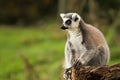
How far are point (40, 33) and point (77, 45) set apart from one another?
14.6 m

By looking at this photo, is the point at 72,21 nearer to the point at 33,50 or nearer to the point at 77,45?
the point at 77,45

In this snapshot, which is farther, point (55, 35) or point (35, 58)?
point (55, 35)

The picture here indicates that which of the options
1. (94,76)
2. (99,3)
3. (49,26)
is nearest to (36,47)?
(49,26)

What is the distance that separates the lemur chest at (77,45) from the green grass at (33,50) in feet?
16.8

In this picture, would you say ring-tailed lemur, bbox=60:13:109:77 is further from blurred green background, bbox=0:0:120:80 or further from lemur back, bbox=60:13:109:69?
blurred green background, bbox=0:0:120:80

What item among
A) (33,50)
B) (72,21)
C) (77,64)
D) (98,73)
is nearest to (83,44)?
(72,21)

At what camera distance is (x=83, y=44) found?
27.7ft

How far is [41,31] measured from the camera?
2348 centimetres

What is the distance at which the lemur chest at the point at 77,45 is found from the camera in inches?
332

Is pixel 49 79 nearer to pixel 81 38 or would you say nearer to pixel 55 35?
pixel 81 38

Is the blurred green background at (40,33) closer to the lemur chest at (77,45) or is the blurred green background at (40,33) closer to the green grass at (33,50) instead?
the green grass at (33,50)

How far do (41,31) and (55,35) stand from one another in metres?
1.24

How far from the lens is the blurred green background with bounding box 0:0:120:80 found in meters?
13.5

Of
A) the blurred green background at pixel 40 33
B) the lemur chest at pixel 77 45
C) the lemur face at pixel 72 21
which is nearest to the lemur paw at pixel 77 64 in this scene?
the lemur chest at pixel 77 45
